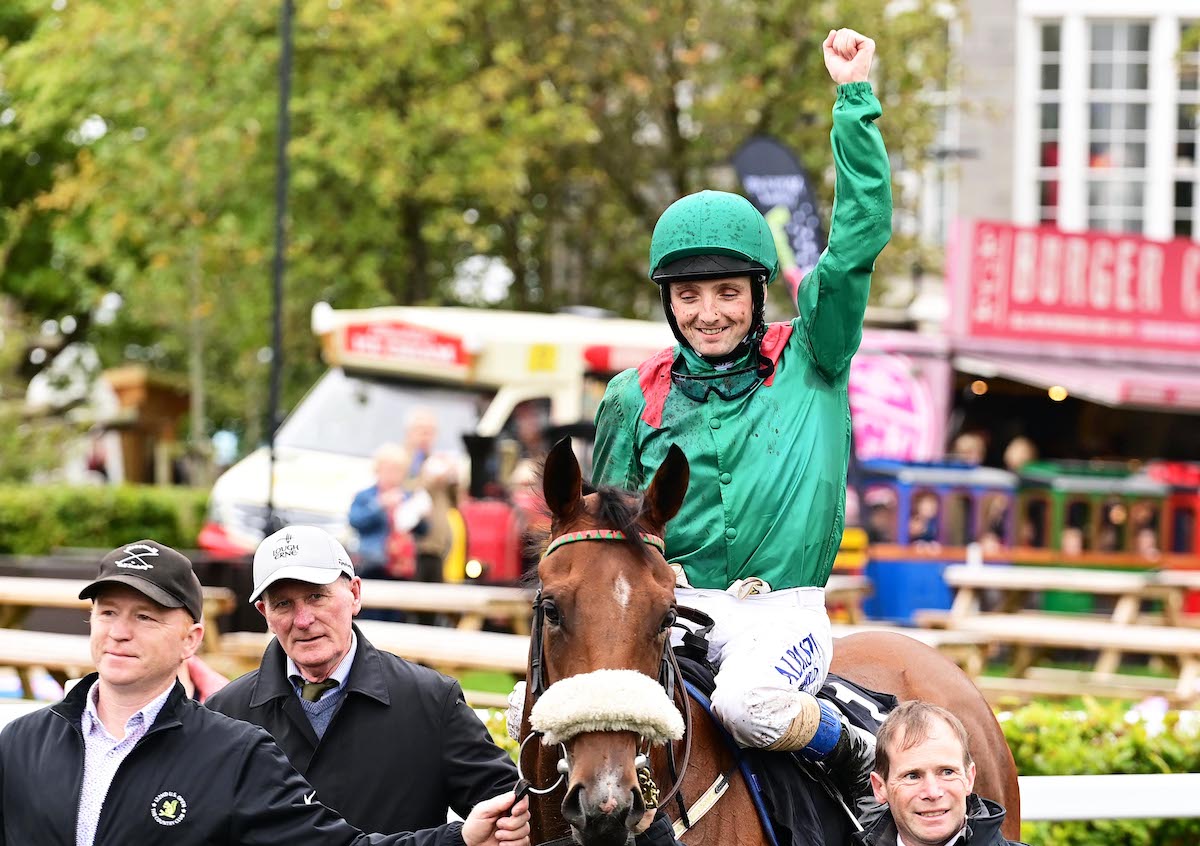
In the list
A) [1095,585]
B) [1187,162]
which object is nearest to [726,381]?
[1095,585]

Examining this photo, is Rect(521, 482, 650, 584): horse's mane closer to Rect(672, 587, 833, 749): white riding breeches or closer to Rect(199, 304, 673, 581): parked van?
Rect(672, 587, 833, 749): white riding breeches

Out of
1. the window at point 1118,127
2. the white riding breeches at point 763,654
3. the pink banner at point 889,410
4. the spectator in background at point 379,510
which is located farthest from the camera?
the window at point 1118,127

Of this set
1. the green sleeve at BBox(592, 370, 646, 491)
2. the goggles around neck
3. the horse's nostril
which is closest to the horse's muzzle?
the horse's nostril

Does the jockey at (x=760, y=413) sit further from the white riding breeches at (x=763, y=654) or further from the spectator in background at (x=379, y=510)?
the spectator in background at (x=379, y=510)

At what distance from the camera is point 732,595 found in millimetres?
3885

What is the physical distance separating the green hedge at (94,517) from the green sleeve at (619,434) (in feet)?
58.0

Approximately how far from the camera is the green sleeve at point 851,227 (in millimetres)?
3959

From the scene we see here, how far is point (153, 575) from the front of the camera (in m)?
Answer: 3.35

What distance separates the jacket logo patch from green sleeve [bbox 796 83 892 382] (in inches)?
68.9

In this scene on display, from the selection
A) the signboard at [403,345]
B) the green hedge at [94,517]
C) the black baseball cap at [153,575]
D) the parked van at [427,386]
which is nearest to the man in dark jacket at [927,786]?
the black baseball cap at [153,575]

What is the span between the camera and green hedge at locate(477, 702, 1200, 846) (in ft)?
20.7

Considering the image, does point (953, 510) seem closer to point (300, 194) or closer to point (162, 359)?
point (300, 194)

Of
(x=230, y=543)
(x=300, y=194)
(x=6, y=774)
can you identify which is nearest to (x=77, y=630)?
(x=230, y=543)

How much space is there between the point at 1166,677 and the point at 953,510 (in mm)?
2424
